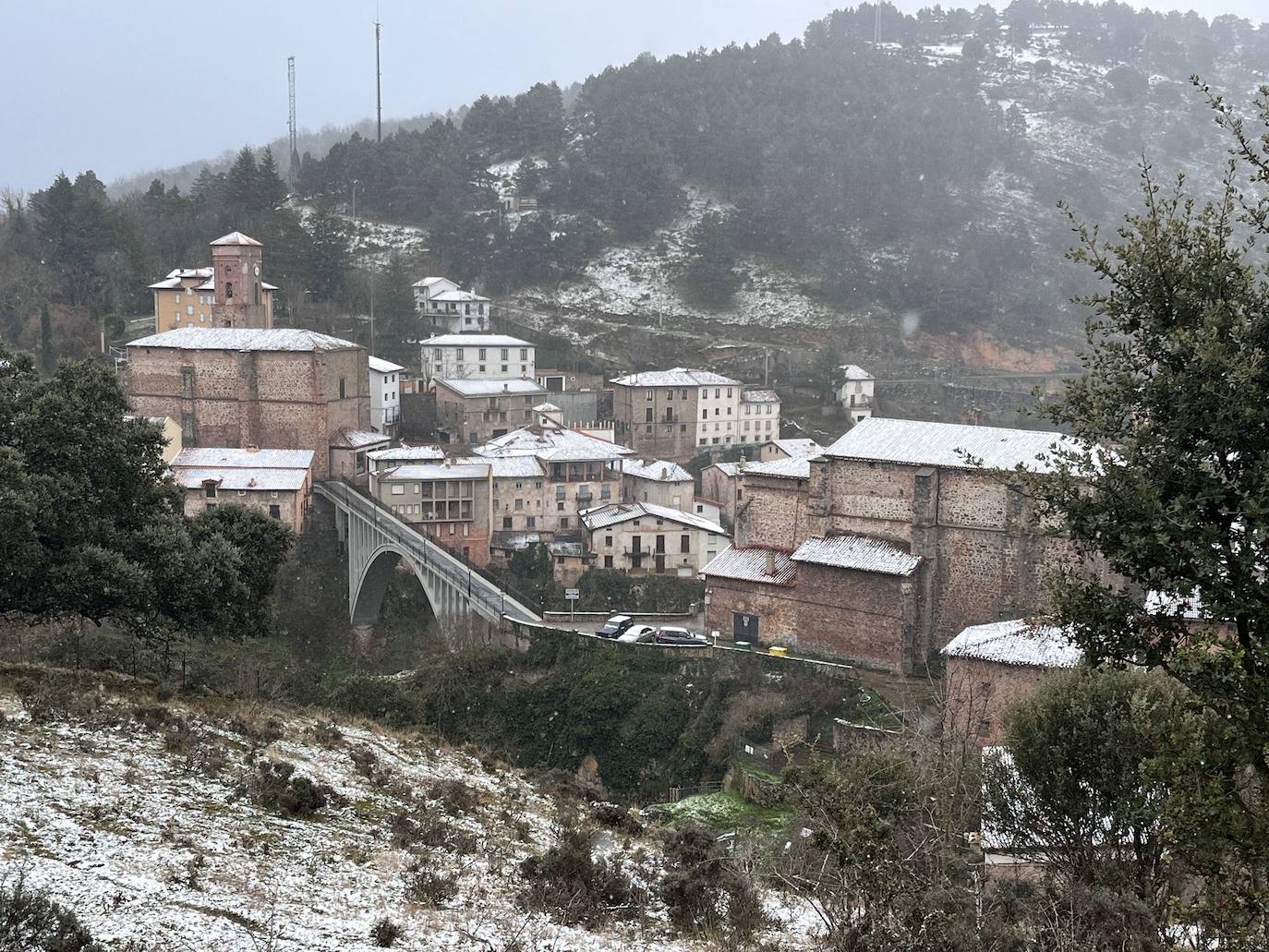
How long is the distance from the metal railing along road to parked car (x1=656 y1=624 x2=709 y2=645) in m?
3.67

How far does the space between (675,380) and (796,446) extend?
22.6 ft

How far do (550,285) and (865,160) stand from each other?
102 ft

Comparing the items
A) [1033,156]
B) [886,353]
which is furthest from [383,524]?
[1033,156]

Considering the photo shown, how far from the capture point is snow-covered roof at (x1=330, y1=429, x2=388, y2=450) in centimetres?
4800

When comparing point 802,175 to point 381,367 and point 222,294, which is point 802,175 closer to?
point 381,367

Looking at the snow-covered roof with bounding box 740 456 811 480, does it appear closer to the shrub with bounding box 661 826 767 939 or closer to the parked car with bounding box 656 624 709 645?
the parked car with bounding box 656 624 709 645

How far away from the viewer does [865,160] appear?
94375 mm

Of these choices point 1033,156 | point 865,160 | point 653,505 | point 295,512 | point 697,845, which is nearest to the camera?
point 697,845

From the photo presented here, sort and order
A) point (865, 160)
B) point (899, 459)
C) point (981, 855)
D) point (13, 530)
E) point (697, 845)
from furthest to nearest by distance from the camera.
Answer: point (865, 160), point (899, 459), point (13, 530), point (981, 855), point (697, 845)

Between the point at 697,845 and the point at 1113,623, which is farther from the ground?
the point at 1113,623

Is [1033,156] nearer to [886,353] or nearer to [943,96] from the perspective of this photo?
[943,96]

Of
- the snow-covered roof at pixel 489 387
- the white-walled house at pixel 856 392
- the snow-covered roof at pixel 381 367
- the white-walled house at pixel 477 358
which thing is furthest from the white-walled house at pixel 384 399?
the white-walled house at pixel 856 392

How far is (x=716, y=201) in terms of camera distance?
9106 cm

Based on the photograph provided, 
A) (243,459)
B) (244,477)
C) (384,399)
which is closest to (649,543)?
(244,477)
